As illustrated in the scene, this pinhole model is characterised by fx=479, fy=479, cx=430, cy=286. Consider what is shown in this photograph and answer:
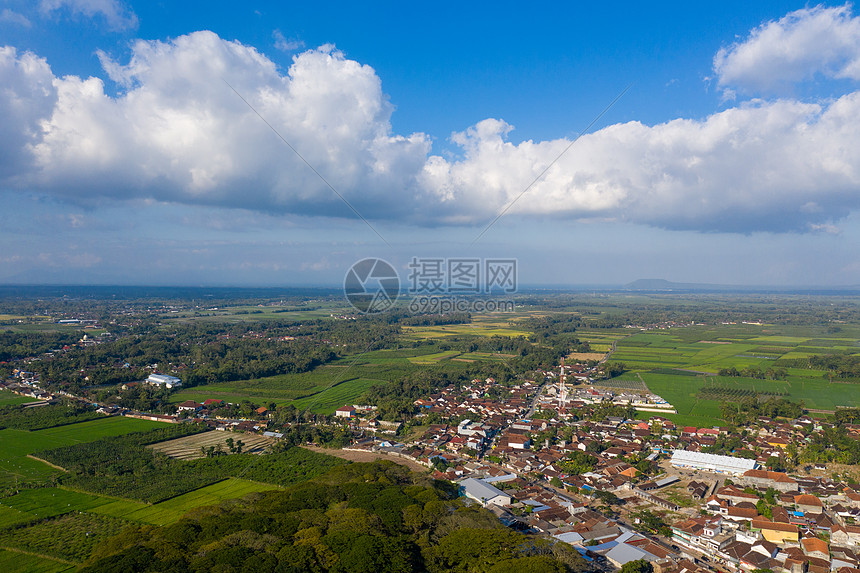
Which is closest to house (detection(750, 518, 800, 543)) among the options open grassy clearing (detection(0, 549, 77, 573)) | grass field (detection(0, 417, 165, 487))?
open grassy clearing (detection(0, 549, 77, 573))

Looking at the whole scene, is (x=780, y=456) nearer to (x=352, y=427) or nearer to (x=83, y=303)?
(x=352, y=427)

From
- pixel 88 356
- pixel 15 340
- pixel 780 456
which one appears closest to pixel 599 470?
pixel 780 456

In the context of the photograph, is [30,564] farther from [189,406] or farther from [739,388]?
[739,388]

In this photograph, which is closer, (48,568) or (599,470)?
(48,568)

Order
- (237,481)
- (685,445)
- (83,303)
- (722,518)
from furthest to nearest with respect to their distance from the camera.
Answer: (83,303) → (685,445) → (237,481) → (722,518)

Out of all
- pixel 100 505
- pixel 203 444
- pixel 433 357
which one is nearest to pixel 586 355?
pixel 433 357

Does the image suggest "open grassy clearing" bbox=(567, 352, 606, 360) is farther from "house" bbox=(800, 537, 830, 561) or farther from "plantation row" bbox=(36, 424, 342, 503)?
"house" bbox=(800, 537, 830, 561)
